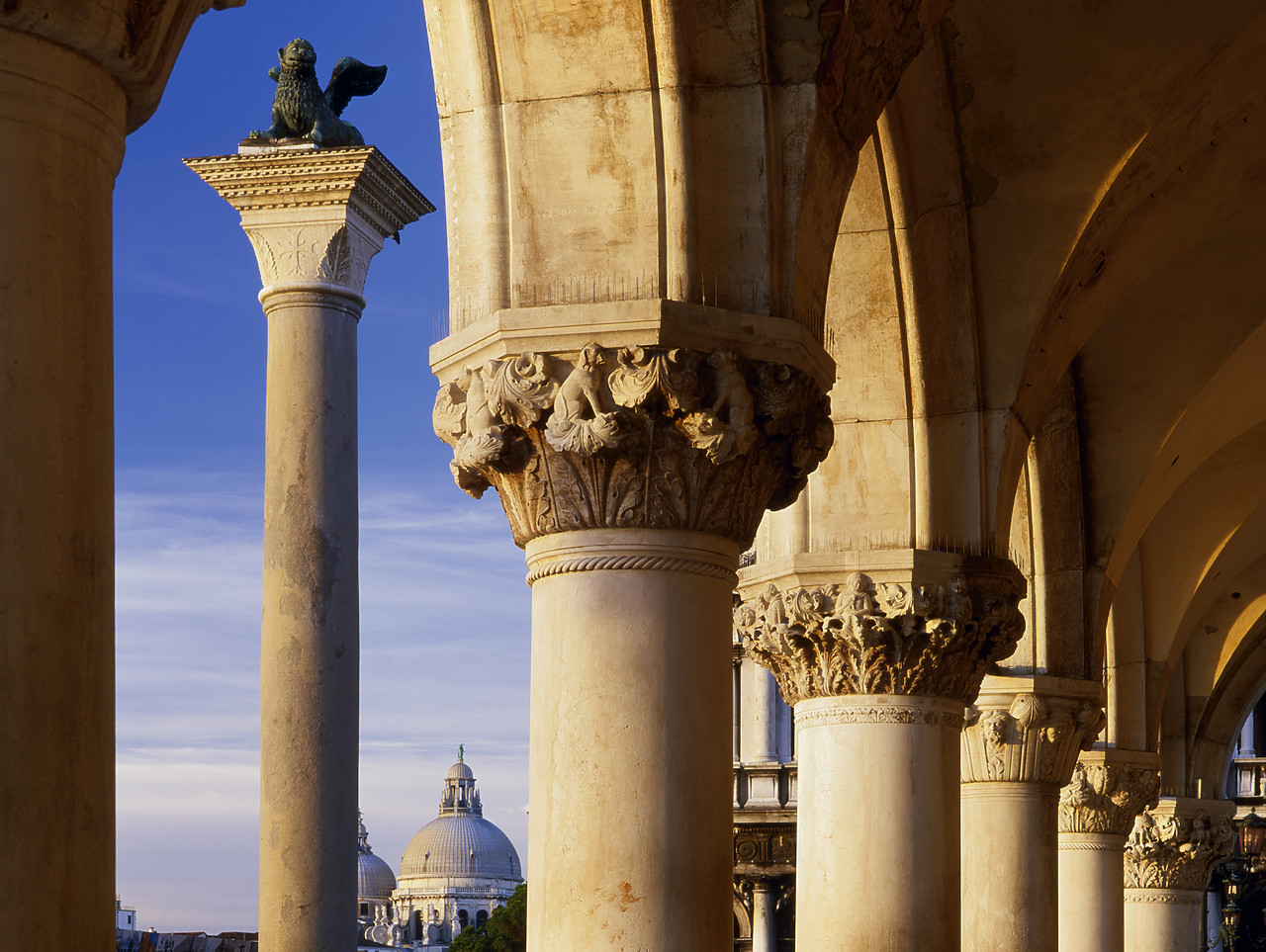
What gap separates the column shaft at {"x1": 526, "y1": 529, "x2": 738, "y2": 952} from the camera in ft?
16.5

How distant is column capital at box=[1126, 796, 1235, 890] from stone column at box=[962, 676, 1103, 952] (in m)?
8.34

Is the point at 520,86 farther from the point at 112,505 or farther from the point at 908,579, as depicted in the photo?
the point at 908,579

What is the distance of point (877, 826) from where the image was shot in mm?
8000

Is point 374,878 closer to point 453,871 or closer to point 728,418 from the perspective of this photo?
point 453,871

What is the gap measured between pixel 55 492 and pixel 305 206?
24.5ft

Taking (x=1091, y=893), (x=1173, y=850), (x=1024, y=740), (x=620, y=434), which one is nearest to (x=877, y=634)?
(x=1024, y=740)

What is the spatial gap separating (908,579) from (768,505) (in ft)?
9.07

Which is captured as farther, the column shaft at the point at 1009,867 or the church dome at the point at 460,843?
the church dome at the point at 460,843

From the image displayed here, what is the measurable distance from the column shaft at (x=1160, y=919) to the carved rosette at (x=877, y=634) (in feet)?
38.7

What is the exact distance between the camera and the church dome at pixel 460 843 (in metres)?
152

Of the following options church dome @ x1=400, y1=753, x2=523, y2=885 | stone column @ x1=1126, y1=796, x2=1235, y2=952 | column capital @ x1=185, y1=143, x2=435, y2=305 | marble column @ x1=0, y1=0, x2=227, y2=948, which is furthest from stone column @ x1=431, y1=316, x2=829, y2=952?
church dome @ x1=400, y1=753, x2=523, y2=885

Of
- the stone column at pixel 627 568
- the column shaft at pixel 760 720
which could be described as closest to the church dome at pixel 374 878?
the column shaft at pixel 760 720

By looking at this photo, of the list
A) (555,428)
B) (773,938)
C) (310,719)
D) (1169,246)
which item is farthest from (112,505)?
(773,938)

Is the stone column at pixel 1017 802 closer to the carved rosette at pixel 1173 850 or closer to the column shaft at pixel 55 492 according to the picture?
the column shaft at pixel 55 492
